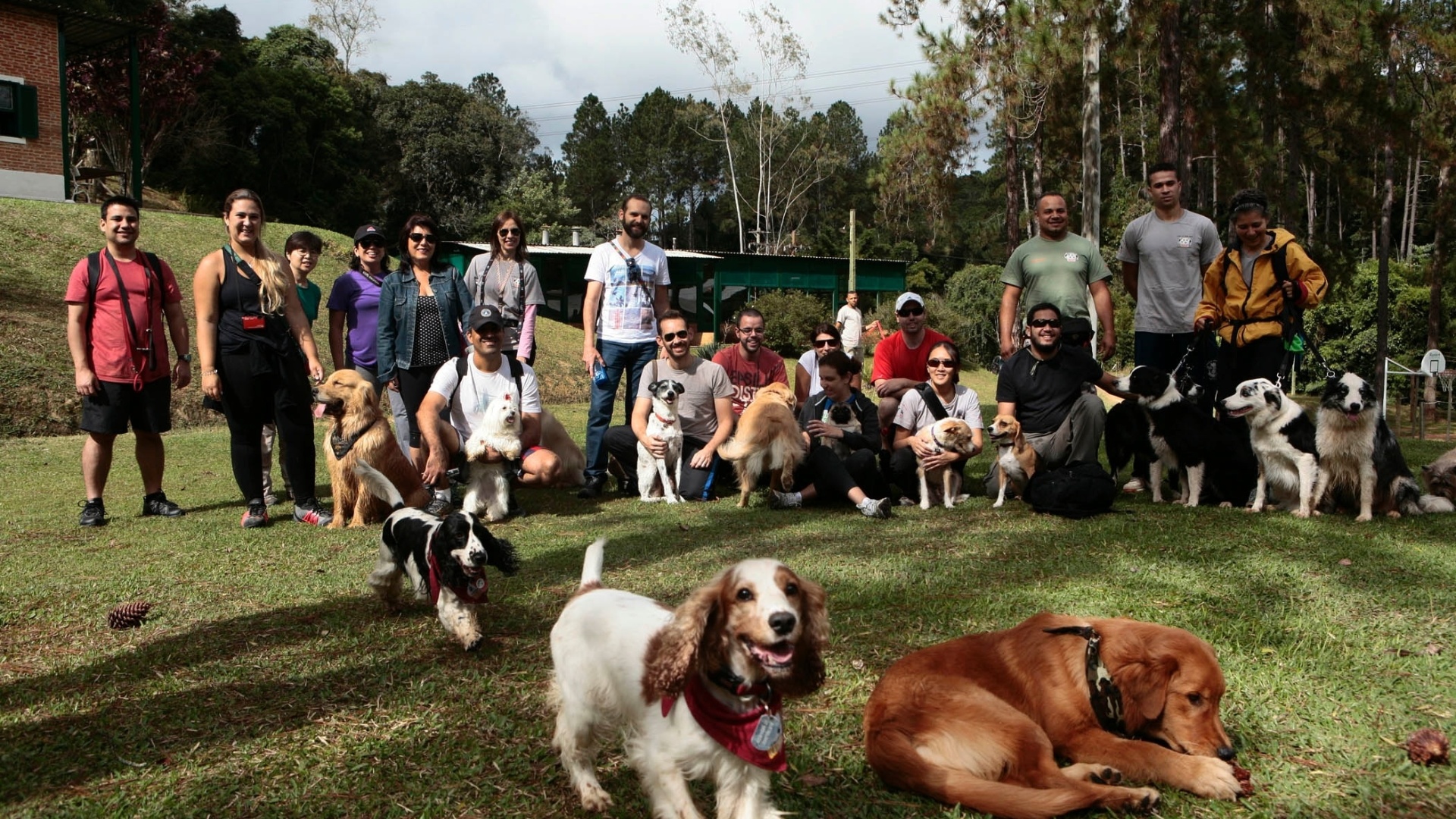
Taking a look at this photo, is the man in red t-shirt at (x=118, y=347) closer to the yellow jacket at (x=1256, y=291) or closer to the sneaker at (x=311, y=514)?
the sneaker at (x=311, y=514)

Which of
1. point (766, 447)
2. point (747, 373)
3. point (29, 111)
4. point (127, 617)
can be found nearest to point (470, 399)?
point (766, 447)

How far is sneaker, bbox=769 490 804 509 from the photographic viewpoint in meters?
7.13

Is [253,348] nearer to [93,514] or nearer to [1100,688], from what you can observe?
[93,514]

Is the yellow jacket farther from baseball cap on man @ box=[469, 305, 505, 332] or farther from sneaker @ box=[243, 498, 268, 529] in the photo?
sneaker @ box=[243, 498, 268, 529]

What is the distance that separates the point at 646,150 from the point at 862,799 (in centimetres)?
7396

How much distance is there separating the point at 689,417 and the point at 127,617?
169 inches

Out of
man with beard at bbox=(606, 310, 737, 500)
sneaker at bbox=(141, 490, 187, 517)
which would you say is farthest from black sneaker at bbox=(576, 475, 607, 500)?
sneaker at bbox=(141, 490, 187, 517)

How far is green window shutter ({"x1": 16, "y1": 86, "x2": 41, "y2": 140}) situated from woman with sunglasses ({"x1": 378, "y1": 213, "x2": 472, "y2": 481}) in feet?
66.5

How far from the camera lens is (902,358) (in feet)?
25.7

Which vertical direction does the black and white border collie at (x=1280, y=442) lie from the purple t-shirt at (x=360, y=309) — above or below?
below

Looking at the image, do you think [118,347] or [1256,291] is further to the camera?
[1256,291]

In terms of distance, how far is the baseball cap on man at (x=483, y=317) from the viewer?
6.62 m

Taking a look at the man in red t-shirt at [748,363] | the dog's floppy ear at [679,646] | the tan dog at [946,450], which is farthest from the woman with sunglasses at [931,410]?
the dog's floppy ear at [679,646]

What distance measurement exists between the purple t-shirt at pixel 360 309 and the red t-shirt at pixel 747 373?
281 cm
